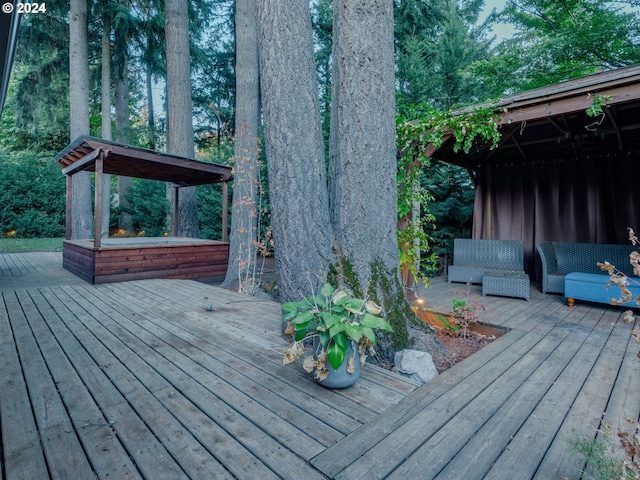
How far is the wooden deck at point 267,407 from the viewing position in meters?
1.32

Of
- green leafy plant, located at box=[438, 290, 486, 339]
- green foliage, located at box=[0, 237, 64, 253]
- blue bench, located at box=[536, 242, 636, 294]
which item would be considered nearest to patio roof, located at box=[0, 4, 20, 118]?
green leafy plant, located at box=[438, 290, 486, 339]

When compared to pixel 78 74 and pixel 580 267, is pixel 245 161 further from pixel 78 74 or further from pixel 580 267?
pixel 78 74

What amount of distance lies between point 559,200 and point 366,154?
4.91 meters

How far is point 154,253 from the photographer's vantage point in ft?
19.1

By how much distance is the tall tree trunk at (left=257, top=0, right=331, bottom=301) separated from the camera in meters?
2.54

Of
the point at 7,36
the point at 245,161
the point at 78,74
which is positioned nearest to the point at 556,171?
the point at 245,161

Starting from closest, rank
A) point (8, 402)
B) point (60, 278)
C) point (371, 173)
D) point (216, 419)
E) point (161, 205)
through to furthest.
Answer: point (216, 419), point (8, 402), point (371, 173), point (60, 278), point (161, 205)

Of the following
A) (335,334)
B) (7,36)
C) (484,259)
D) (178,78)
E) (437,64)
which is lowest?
(335,334)

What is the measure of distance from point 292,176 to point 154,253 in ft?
14.1

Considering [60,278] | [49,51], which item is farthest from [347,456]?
[49,51]

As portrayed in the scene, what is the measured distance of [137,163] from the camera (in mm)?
5949

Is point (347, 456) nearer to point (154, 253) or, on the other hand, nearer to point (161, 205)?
point (154, 253)

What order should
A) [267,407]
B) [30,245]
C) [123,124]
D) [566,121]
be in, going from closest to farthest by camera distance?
[267,407]
[566,121]
[30,245]
[123,124]

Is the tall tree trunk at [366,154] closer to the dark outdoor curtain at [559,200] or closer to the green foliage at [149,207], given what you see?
the dark outdoor curtain at [559,200]
